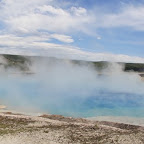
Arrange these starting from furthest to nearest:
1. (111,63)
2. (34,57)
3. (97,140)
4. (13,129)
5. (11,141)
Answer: (34,57) → (111,63) → (13,129) → (97,140) → (11,141)

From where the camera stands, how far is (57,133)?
50.7 feet

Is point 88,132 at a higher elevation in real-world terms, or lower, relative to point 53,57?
lower

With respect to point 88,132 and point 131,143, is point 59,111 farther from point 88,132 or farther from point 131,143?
point 131,143

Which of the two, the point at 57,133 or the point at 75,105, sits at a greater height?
the point at 57,133

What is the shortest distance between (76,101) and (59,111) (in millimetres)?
6095

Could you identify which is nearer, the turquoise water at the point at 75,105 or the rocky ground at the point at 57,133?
the rocky ground at the point at 57,133

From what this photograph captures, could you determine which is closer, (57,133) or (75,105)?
(57,133)

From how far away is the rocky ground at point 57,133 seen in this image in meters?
13.8

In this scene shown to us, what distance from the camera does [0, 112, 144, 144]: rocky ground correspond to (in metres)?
13.8

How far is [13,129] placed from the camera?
631 inches

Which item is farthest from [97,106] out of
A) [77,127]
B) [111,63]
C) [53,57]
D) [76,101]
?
[53,57]

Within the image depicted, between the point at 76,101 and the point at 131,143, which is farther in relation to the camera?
the point at 76,101

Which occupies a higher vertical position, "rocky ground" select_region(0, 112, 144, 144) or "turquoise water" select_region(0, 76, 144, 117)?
"rocky ground" select_region(0, 112, 144, 144)

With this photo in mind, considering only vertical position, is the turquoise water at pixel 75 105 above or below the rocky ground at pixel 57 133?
below
